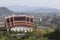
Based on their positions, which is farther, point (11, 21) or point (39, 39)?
point (11, 21)

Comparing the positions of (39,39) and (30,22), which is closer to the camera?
(39,39)

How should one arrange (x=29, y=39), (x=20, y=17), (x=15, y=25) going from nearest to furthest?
(x=29, y=39), (x=15, y=25), (x=20, y=17)

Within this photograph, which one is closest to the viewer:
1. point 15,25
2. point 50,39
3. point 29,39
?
point 29,39

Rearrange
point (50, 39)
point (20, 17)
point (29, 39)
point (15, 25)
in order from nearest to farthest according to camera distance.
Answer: point (29, 39), point (50, 39), point (15, 25), point (20, 17)

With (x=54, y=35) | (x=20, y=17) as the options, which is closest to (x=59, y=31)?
(x=54, y=35)

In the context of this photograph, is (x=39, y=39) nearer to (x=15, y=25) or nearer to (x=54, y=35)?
(x=54, y=35)

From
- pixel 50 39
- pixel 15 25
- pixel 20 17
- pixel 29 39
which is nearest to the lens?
pixel 29 39

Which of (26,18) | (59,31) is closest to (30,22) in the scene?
(26,18)

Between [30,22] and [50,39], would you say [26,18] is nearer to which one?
[30,22]

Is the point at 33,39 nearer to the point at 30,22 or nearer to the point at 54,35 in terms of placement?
the point at 54,35
